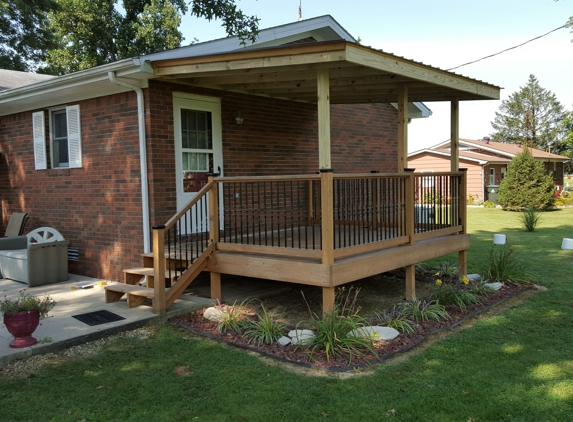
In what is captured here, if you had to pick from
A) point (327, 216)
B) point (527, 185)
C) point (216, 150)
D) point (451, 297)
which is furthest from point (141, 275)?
point (527, 185)

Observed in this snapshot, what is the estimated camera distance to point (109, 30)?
25203 mm

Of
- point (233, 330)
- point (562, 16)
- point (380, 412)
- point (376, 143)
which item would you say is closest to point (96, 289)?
point (233, 330)

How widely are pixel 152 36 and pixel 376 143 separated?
17.0 meters

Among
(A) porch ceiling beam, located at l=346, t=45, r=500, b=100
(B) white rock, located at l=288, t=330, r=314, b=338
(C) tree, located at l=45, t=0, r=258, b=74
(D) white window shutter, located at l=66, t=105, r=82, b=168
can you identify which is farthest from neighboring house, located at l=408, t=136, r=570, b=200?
(B) white rock, located at l=288, t=330, r=314, b=338

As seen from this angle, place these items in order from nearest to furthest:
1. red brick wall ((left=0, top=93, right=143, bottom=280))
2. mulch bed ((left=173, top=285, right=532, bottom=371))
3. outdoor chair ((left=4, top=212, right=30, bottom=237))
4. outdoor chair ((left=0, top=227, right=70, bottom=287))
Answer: mulch bed ((left=173, top=285, right=532, bottom=371)) → red brick wall ((left=0, top=93, right=143, bottom=280)) → outdoor chair ((left=0, top=227, right=70, bottom=287)) → outdoor chair ((left=4, top=212, right=30, bottom=237))


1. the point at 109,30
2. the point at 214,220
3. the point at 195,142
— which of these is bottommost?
the point at 214,220

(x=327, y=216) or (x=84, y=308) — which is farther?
(x=84, y=308)

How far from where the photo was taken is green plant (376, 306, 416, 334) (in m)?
5.55

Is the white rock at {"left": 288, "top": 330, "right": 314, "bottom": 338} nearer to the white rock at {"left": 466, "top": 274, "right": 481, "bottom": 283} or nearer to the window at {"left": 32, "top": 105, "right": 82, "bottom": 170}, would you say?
the white rock at {"left": 466, "top": 274, "right": 481, "bottom": 283}

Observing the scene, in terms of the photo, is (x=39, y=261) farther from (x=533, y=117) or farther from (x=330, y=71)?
(x=533, y=117)

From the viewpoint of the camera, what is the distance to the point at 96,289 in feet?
24.4

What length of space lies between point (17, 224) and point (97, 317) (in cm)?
427

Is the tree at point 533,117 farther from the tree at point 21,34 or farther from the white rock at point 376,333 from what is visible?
the white rock at point 376,333

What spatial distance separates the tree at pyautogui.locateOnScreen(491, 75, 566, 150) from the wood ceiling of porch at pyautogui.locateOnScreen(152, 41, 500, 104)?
5366cm
